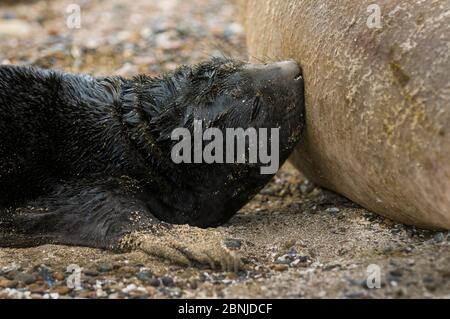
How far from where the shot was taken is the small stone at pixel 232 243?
3.67 m

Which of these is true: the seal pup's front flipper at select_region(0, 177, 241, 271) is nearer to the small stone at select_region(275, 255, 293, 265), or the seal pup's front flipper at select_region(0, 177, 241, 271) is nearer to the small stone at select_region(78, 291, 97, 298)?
the small stone at select_region(275, 255, 293, 265)

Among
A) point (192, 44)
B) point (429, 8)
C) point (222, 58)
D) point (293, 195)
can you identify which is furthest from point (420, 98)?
point (192, 44)

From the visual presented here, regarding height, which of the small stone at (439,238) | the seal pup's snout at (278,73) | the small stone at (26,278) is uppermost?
the seal pup's snout at (278,73)

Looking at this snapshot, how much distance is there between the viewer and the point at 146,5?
895 centimetres

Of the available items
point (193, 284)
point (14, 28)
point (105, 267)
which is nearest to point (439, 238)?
point (193, 284)

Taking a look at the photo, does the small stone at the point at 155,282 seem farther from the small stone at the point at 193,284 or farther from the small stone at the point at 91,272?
the small stone at the point at 91,272

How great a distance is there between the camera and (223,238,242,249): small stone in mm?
3675

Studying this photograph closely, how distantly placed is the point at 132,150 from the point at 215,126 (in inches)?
19.4

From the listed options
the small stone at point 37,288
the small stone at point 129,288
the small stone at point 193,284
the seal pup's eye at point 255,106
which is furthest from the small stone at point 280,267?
the small stone at point 37,288

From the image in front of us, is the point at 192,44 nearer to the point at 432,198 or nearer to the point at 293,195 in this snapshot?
the point at 293,195

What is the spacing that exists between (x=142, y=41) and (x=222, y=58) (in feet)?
10.7

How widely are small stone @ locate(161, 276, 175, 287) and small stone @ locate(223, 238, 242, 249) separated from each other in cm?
41

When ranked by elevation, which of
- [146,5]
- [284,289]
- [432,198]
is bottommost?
[284,289]

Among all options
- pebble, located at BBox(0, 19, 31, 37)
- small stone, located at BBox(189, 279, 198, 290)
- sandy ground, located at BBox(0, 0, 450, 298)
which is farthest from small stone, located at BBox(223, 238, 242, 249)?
pebble, located at BBox(0, 19, 31, 37)
